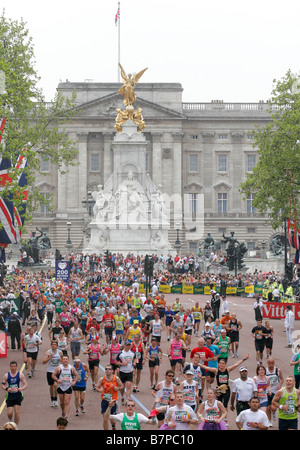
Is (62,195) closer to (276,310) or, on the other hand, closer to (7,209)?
(276,310)

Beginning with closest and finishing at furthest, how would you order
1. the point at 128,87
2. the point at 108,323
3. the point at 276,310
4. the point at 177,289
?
the point at 108,323
the point at 276,310
the point at 177,289
the point at 128,87

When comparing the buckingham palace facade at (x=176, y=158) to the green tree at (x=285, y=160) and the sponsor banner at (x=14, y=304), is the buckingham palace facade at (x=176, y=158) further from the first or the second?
the sponsor banner at (x=14, y=304)

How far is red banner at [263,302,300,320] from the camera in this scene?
35312mm

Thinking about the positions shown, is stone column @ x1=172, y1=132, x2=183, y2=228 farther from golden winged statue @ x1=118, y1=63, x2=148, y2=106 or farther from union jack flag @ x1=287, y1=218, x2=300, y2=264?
union jack flag @ x1=287, y1=218, x2=300, y2=264

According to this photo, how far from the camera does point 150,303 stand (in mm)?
29688

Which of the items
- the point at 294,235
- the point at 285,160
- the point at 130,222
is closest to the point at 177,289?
the point at 294,235

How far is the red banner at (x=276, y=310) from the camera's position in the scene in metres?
35.3

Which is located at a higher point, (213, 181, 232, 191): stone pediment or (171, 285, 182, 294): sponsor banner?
(213, 181, 232, 191): stone pediment

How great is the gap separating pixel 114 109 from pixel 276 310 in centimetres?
6300

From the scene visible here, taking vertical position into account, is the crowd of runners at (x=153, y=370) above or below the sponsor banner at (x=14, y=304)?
below

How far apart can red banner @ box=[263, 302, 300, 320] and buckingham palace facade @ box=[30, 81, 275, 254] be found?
56492 mm

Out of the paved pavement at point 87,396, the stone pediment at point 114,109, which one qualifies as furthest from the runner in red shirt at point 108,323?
the stone pediment at point 114,109

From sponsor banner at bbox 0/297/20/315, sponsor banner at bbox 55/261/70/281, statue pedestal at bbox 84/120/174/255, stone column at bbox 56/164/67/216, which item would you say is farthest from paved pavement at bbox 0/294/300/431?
stone column at bbox 56/164/67/216

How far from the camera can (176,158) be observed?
Answer: 9631 centimetres
